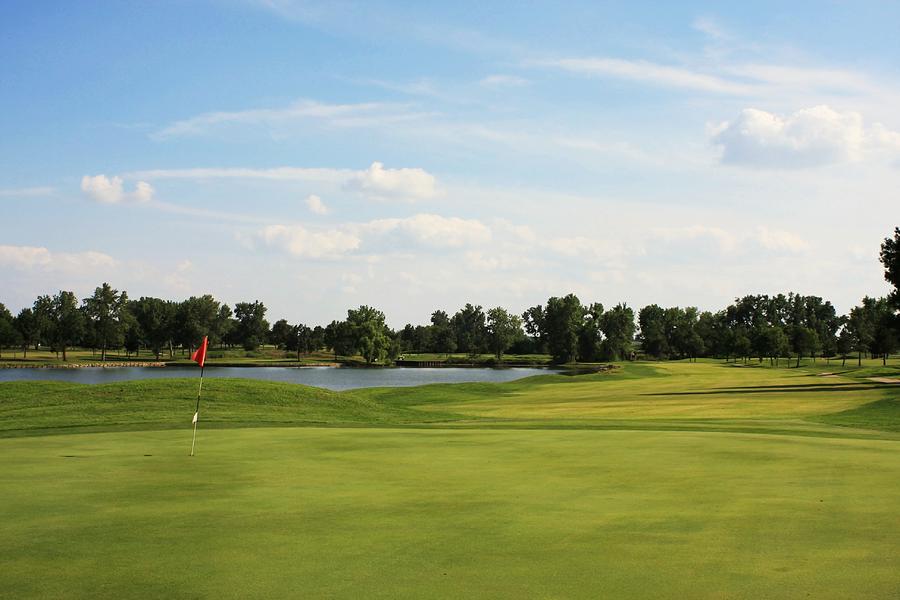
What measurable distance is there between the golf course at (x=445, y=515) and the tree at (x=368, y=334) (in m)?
137

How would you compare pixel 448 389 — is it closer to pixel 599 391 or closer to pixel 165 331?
pixel 599 391

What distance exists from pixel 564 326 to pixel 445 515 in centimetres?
17122

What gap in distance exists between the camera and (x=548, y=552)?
856 centimetres

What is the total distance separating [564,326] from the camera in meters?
180

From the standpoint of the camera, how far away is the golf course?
7531 millimetres

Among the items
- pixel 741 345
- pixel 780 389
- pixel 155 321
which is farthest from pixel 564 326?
pixel 780 389

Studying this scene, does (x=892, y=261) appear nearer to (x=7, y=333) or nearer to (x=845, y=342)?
(x=845, y=342)

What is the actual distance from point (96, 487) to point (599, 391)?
167ft

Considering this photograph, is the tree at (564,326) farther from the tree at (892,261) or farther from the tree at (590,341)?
the tree at (892,261)

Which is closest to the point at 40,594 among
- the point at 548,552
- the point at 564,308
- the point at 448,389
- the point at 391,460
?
the point at 548,552

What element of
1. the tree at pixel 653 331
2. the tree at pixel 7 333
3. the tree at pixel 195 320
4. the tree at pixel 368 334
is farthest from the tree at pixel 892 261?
the tree at pixel 7 333

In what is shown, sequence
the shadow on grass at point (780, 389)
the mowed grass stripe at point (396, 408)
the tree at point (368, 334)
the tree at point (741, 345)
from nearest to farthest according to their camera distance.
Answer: the mowed grass stripe at point (396, 408) < the shadow on grass at point (780, 389) < the tree at point (741, 345) < the tree at point (368, 334)

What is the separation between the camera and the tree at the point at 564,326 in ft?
575

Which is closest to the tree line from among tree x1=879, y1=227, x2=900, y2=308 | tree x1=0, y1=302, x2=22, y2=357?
tree x1=0, y1=302, x2=22, y2=357
